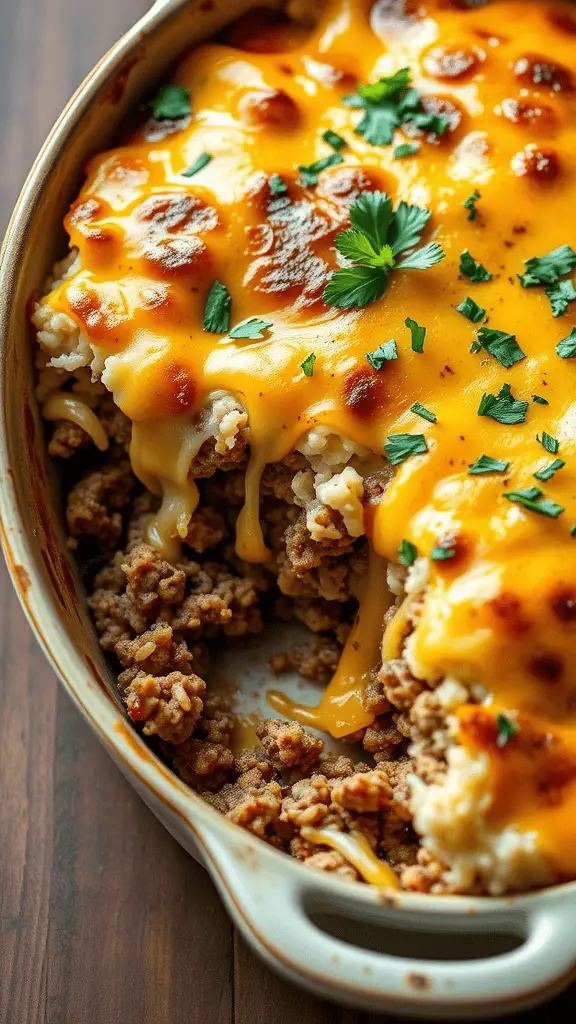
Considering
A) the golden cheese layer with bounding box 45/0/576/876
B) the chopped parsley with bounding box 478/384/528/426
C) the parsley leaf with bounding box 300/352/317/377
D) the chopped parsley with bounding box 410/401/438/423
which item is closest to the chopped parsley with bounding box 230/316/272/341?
the golden cheese layer with bounding box 45/0/576/876

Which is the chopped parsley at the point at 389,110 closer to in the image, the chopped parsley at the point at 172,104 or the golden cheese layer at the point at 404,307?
the golden cheese layer at the point at 404,307

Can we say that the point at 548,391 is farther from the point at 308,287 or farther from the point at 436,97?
the point at 436,97

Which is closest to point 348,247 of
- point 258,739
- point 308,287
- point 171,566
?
point 308,287

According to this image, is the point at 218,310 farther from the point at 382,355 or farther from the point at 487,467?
the point at 487,467

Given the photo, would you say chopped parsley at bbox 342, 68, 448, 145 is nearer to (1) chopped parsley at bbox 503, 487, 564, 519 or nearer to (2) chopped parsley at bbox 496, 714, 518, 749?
(1) chopped parsley at bbox 503, 487, 564, 519

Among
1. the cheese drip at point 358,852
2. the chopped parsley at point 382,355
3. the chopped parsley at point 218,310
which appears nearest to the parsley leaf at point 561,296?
the chopped parsley at point 382,355

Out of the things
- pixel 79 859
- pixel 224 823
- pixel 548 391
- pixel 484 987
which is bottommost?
pixel 79 859
